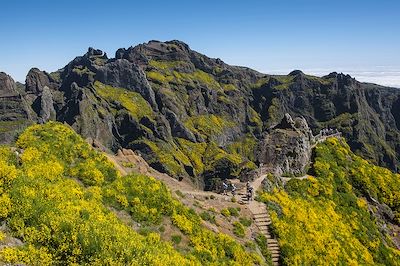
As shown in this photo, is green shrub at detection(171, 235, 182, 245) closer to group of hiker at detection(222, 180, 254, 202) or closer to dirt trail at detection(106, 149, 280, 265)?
dirt trail at detection(106, 149, 280, 265)

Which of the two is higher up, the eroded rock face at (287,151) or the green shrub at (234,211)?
the eroded rock face at (287,151)

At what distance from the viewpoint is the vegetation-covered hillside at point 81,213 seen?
2134 cm

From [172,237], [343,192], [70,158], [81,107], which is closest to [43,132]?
[70,158]

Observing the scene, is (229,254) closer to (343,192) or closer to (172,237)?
(172,237)

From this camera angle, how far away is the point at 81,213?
990 inches

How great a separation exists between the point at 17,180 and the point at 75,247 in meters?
6.55

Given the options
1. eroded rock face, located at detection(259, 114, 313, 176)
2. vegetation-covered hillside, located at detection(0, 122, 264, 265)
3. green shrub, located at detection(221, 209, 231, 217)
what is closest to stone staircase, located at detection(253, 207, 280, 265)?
green shrub, located at detection(221, 209, 231, 217)

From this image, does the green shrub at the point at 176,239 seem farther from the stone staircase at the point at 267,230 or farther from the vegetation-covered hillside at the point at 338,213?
the vegetation-covered hillside at the point at 338,213

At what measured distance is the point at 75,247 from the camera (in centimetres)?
2145

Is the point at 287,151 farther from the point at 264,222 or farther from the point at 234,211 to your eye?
the point at 234,211

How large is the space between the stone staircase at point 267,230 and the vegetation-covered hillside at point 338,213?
2.37 feet

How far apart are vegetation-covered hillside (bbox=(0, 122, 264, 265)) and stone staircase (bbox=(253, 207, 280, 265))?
14.5 feet

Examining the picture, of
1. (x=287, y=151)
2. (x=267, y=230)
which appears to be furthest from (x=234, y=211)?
(x=287, y=151)

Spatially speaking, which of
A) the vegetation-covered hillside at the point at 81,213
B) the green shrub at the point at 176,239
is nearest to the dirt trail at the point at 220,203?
the vegetation-covered hillside at the point at 81,213
